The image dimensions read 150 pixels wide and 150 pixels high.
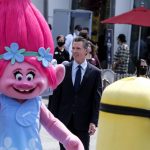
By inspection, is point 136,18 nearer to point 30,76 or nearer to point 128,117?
point 30,76

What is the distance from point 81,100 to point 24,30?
243 cm

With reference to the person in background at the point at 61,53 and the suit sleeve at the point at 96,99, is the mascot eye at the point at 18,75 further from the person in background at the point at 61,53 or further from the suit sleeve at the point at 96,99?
the person in background at the point at 61,53

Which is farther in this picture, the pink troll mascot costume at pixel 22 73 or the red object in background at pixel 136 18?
the red object in background at pixel 136 18

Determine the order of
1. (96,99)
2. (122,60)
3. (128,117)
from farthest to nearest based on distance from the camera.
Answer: (122,60) < (96,99) < (128,117)

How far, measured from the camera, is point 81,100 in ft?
20.8

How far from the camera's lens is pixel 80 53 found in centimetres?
636

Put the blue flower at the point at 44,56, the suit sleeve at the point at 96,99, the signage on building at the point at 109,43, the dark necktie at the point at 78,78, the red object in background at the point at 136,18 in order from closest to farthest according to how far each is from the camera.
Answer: the blue flower at the point at 44,56, the suit sleeve at the point at 96,99, the dark necktie at the point at 78,78, the red object in background at the point at 136,18, the signage on building at the point at 109,43

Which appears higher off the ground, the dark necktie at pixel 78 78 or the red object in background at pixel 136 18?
the red object in background at pixel 136 18

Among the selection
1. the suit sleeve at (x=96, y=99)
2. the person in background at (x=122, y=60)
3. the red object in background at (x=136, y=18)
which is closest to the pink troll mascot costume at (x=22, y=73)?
the suit sleeve at (x=96, y=99)

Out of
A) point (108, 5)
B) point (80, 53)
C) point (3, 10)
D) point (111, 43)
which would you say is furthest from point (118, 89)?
point (108, 5)

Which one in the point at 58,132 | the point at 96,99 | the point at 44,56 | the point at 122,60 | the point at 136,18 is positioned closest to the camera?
the point at 44,56

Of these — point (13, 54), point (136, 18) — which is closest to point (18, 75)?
point (13, 54)

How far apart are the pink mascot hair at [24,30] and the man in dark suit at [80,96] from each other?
2.13m

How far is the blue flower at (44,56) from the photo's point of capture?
13.4ft
